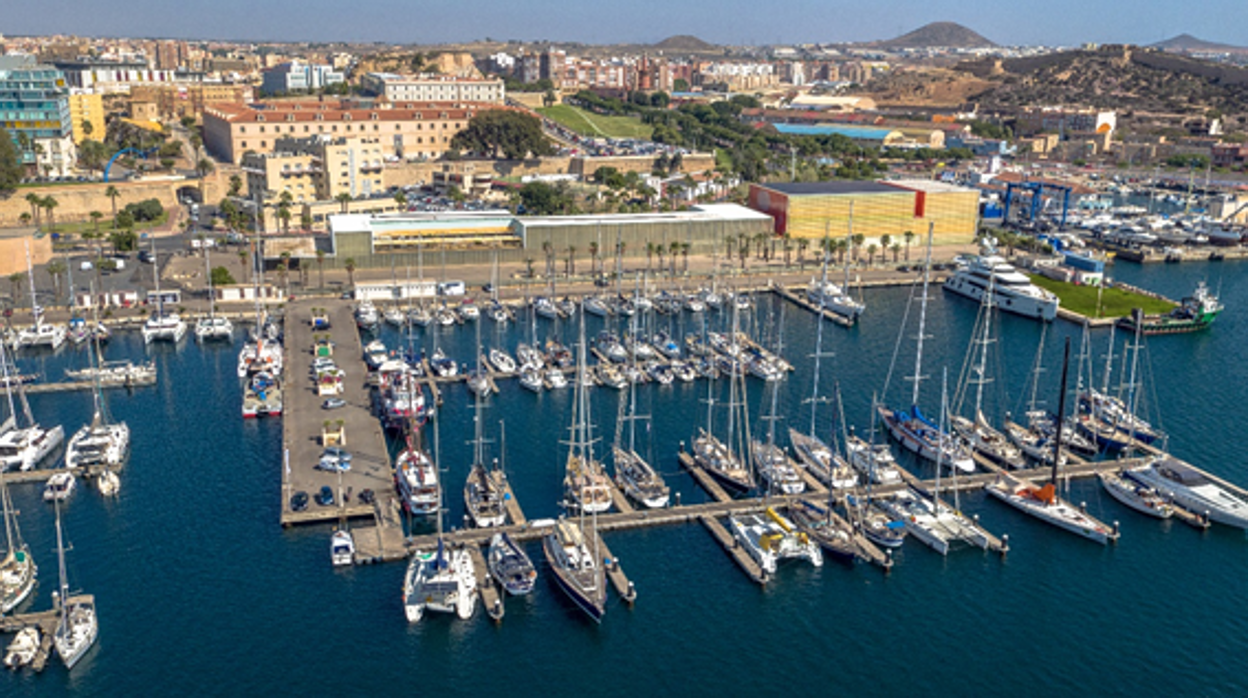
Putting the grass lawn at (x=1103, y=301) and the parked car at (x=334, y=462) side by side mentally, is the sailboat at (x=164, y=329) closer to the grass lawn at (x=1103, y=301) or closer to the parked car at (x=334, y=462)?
the parked car at (x=334, y=462)

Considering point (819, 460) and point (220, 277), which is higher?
point (220, 277)

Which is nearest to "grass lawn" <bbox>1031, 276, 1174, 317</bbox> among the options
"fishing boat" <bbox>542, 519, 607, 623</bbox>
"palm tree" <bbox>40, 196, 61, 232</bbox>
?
"fishing boat" <bbox>542, 519, 607, 623</bbox>

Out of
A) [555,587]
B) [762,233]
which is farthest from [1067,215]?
[555,587]

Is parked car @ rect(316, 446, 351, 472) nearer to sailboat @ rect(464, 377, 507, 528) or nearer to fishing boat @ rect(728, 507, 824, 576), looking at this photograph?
sailboat @ rect(464, 377, 507, 528)

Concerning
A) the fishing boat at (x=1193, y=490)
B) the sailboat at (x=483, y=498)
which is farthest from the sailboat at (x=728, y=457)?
the fishing boat at (x=1193, y=490)

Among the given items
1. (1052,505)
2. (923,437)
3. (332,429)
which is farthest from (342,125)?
(1052,505)

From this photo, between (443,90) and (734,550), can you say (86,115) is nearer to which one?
(443,90)
